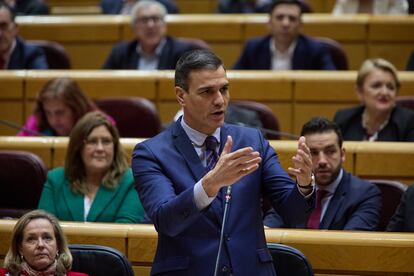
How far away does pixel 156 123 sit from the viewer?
3426 millimetres

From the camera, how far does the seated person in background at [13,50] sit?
4.18 metres

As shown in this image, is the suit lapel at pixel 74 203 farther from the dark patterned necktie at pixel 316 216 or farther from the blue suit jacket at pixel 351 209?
the dark patterned necktie at pixel 316 216

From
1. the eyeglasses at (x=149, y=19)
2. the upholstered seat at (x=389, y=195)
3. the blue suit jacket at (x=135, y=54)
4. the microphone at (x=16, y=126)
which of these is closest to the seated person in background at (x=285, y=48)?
the blue suit jacket at (x=135, y=54)

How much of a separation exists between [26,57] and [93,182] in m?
1.51

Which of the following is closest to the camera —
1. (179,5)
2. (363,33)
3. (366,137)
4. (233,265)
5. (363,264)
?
(233,265)

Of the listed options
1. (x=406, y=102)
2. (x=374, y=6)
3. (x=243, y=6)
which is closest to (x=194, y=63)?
(x=406, y=102)

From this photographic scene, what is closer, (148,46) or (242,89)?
(242,89)

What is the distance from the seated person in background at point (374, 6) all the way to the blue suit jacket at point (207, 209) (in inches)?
116

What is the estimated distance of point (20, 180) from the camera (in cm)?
297

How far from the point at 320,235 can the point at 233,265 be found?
0.60 meters

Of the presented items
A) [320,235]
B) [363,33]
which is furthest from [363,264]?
[363,33]

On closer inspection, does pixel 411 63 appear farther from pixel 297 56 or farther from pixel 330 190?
pixel 330 190

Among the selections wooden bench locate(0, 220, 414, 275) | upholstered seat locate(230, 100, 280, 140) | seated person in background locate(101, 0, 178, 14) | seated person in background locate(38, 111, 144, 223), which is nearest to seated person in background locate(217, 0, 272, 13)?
seated person in background locate(101, 0, 178, 14)

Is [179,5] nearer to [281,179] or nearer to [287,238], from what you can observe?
[287,238]
